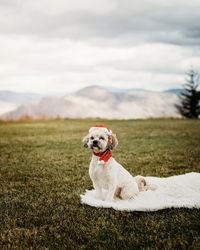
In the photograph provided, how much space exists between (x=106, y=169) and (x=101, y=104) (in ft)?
195

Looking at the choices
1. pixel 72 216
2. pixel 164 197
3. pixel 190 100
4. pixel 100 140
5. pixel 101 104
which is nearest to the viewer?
pixel 72 216

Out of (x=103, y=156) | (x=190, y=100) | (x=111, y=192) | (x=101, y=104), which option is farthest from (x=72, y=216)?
(x=101, y=104)

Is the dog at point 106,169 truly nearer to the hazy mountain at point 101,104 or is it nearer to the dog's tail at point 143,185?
the dog's tail at point 143,185

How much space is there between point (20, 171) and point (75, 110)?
48.8 metres

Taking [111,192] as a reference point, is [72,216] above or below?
below

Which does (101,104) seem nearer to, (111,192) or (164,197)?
(164,197)

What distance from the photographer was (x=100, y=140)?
3.54 metres

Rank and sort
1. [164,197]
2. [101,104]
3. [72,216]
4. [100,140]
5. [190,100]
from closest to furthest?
[72,216] < [100,140] < [164,197] < [190,100] < [101,104]

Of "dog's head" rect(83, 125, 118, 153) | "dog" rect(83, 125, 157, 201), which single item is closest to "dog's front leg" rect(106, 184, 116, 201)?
"dog" rect(83, 125, 157, 201)

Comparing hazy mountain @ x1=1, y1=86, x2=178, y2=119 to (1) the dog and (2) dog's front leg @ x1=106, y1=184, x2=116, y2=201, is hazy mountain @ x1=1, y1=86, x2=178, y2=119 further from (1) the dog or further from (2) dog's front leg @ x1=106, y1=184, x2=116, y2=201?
(2) dog's front leg @ x1=106, y1=184, x2=116, y2=201

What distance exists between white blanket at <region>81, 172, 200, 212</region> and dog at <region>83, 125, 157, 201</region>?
142 millimetres

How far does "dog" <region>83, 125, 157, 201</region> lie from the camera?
11.6 feet

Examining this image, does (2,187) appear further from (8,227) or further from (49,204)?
(8,227)

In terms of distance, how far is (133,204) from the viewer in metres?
3.43
